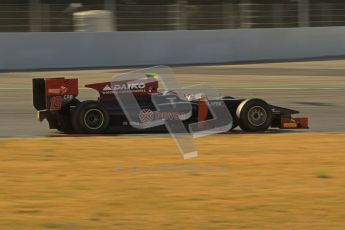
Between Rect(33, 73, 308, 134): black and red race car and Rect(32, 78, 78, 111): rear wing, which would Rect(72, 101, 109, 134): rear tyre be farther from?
Rect(32, 78, 78, 111): rear wing

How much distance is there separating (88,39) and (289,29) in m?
7.33

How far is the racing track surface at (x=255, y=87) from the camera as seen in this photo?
39.9ft

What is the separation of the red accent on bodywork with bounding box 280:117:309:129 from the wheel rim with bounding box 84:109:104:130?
2.53 metres

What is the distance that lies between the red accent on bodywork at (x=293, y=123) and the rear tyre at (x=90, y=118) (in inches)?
97.0

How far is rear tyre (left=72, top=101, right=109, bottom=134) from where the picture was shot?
10323 mm

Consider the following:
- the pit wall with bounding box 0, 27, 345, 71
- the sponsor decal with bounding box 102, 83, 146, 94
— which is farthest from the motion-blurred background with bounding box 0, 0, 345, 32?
the sponsor decal with bounding box 102, 83, 146, 94

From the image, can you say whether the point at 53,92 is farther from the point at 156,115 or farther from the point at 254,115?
the point at 254,115

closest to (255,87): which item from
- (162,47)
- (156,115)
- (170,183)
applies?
(162,47)

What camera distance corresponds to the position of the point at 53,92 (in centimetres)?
1033

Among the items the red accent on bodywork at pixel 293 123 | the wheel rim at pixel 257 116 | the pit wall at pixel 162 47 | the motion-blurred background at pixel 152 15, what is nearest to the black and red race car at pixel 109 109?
the wheel rim at pixel 257 116

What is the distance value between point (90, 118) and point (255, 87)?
847 centimetres

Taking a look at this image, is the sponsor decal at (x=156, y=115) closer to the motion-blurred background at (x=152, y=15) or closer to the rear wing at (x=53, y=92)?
the rear wing at (x=53, y=92)

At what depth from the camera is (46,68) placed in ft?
77.9

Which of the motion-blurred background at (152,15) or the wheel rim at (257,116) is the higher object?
the motion-blurred background at (152,15)
